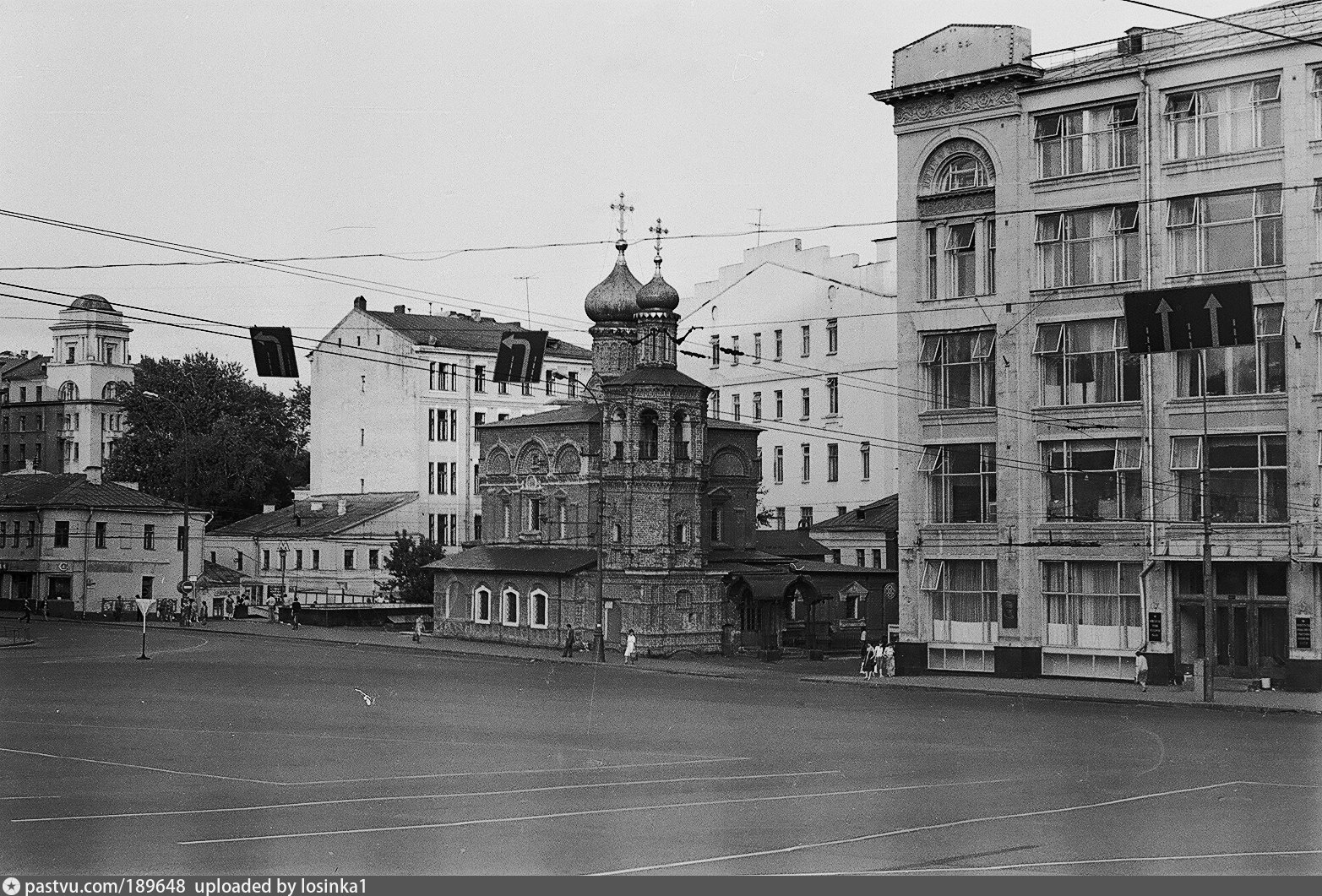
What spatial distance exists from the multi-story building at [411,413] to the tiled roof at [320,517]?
32.1 inches

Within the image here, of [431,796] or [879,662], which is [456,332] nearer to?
[879,662]

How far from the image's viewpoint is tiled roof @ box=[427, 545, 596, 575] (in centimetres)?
6881

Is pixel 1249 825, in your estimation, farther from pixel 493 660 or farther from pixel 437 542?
pixel 437 542

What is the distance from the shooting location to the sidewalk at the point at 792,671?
4347 centimetres

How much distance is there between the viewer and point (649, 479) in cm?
6762

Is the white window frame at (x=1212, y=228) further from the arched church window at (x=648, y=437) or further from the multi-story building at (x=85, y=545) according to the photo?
the multi-story building at (x=85, y=545)

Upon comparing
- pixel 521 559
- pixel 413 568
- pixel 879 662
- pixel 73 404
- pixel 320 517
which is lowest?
pixel 879 662

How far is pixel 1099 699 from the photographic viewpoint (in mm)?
44438

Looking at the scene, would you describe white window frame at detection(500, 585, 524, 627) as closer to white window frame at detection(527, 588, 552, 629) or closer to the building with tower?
the building with tower

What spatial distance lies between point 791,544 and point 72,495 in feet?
128

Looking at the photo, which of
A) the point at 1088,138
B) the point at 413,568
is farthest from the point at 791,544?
the point at 1088,138

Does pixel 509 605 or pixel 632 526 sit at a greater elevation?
pixel 632 526

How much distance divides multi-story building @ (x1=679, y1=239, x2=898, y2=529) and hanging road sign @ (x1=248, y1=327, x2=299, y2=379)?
5362 centimetres
